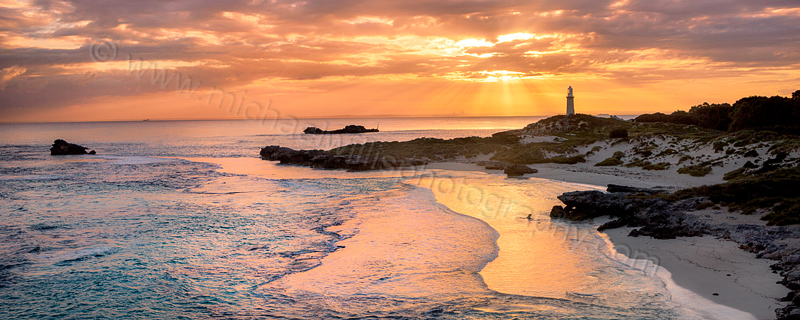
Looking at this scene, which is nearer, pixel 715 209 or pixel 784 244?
pixel 784 244

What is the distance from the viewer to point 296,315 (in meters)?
7.84

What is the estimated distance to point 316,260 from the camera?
437 inches

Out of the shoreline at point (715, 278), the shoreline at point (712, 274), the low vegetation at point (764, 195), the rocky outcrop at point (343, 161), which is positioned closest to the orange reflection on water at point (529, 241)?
the shoreline at point (712, 274)

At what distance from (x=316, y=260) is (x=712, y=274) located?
27.8 ft

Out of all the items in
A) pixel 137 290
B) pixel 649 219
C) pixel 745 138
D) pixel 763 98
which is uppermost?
pixel 763 98

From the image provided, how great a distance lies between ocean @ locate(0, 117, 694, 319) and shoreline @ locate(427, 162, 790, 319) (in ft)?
1.27

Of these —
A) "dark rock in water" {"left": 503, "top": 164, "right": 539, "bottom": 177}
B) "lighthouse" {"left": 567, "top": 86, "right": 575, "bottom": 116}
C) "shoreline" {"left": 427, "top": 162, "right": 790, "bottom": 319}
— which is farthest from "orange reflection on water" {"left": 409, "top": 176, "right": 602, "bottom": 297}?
"lighthouse" {"left": 567, "top": 86, "right": 575, "bottom": 116}

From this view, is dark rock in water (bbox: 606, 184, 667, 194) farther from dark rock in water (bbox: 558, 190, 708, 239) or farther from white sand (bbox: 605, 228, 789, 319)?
white sand (bbox: 605, 228, 789, 319)

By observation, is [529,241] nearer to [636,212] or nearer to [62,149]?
[636,212]

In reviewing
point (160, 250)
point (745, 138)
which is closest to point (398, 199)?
point (160, 250)

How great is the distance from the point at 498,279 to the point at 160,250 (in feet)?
29.4

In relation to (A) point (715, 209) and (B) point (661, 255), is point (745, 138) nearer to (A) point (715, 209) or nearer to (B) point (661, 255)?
(A) point (715, 209)

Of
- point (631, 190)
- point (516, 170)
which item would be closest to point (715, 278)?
point (631, 190)

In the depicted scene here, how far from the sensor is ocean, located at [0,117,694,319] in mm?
8203
